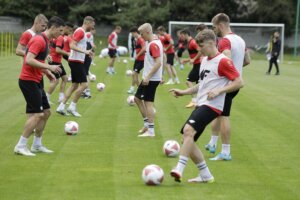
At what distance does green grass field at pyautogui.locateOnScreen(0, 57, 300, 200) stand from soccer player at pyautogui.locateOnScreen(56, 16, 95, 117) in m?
0.33

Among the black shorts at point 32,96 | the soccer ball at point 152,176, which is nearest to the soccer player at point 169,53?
the black shorts at point 32,96

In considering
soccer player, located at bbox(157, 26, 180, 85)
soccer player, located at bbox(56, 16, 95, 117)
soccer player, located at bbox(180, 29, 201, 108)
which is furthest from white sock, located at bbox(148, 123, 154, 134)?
A: soccer player, located at bbox(157, 26, 180, 85)

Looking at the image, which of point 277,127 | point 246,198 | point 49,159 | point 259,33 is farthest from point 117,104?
point 259,33

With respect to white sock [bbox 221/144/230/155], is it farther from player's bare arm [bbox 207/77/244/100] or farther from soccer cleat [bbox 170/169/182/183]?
soccer cleat [bbox 170/169/182/183]

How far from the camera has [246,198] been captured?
25.7ft

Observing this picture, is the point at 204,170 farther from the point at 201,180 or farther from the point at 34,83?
the point at 34,83

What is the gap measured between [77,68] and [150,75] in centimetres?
402

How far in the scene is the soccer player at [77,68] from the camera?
15.4 metres

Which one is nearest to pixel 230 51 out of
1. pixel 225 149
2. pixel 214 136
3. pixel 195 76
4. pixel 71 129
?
pixel 225 149

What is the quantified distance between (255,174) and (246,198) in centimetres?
149

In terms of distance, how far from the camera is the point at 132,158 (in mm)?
10273

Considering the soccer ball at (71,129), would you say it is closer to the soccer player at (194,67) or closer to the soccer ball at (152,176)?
the soccer ball at (152,176)

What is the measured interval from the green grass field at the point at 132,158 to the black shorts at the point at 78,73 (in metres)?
0.88

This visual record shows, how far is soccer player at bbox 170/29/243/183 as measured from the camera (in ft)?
26.6
